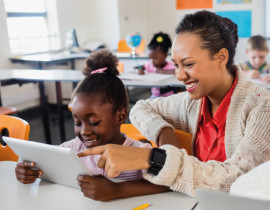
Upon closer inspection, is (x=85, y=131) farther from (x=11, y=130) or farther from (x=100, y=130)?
(x=11, y=130)

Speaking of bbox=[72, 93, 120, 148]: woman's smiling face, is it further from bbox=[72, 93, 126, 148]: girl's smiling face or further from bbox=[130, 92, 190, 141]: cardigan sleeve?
bbox=[130, 92, 190, 141]: cardigan sleeve

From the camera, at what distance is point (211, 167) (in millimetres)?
954

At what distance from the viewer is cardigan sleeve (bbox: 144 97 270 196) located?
0.91 m

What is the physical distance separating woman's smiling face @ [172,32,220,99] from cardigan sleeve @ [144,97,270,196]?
219 millimetres

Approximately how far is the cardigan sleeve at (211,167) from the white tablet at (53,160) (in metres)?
0.20

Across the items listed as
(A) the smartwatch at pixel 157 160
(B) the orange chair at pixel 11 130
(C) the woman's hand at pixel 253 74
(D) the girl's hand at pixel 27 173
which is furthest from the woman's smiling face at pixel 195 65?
(C) the woman's hand at pixel 253 74

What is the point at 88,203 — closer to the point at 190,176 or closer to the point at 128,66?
the point at 190,176

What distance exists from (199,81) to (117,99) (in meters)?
0.30

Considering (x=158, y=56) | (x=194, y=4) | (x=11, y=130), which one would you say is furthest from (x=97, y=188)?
(x=194, y=4)

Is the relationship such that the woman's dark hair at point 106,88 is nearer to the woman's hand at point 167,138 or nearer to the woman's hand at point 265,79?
the woman's hand at point 167,138

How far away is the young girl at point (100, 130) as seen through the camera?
0.94 m

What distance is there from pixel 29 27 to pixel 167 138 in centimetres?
438

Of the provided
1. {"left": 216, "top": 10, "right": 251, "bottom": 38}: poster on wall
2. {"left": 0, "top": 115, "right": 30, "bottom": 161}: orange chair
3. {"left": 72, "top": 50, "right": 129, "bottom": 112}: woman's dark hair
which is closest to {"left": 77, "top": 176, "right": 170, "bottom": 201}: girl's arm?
{"left": 72, "top": 50, "right": 129, "bottom": 112}: woman's dark hair

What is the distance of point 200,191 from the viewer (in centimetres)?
61
